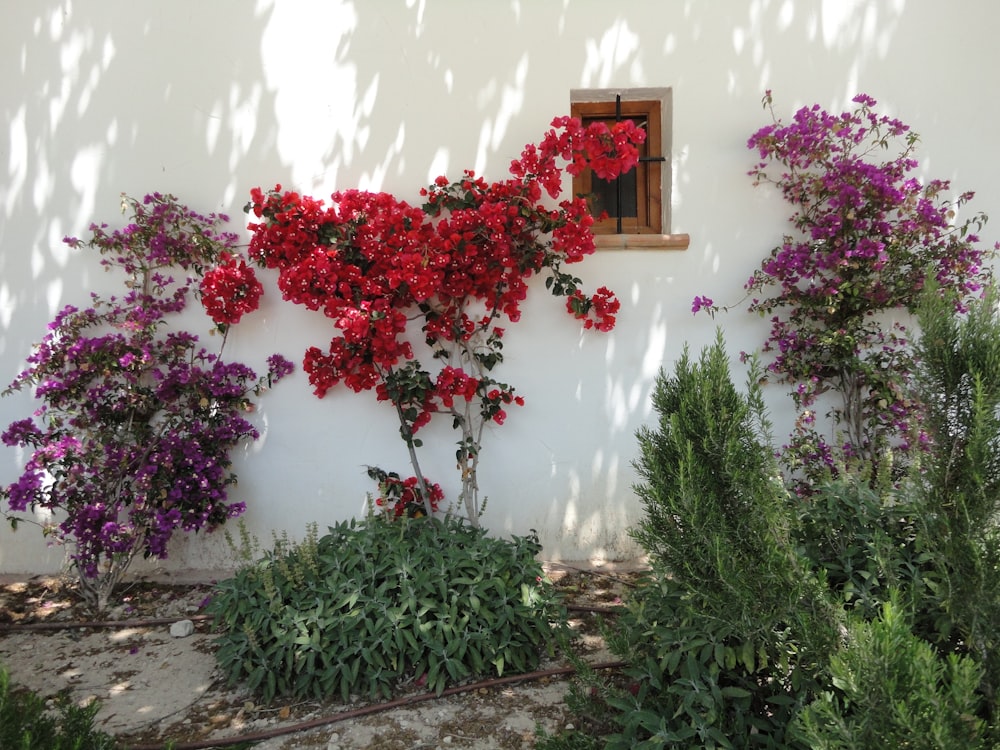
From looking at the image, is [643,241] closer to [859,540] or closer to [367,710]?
[859,540]

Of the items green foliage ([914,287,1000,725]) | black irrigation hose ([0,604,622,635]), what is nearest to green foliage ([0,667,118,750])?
black irrigation hose ([0,604,622,635])

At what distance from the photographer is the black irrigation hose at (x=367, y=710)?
242 cm

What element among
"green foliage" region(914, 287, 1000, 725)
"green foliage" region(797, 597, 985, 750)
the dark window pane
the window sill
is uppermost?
the dark window pane

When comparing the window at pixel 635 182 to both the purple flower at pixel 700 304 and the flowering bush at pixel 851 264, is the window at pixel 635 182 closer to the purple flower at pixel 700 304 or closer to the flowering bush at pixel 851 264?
the purple flower at pixel 700 304

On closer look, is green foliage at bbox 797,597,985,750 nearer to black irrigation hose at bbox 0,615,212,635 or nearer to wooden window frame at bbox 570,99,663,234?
wooden window frame at bbox 570,99,663,234

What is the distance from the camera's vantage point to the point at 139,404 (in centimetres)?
355

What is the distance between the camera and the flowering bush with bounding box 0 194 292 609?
3449mm

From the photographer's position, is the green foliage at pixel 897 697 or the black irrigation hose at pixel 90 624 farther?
the black irrigation hose at pixel 90 624

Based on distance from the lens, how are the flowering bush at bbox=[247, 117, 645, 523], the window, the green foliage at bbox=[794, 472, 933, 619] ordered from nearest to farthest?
1. the green foliage at bbox=[794, 472, 933, 619]
2. the flowering bush at bbox=[247, 117, 645, 523]
3. the window

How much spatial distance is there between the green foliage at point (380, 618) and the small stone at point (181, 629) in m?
0.52

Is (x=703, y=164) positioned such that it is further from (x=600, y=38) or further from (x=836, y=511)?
(x=836, y=511)

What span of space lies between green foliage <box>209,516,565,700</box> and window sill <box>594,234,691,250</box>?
1.64 m

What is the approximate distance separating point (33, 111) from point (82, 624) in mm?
2659

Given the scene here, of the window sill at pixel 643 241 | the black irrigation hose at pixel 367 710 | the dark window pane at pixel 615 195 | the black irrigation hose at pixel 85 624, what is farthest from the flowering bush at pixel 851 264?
the black irrigation hose at pixel 85 624
